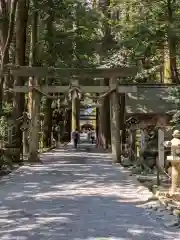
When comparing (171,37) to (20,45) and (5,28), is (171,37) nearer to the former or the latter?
(5,28)

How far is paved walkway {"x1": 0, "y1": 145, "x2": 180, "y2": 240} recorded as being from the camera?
8.02m

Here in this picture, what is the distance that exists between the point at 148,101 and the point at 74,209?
12393mm

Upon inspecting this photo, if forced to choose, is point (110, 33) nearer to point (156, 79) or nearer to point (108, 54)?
point (108, 54)

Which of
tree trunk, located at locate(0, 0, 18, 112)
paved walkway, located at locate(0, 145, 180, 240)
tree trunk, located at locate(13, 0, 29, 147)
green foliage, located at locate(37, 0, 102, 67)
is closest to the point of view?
paved walkway, located at locate(0, 145, 180, 240)

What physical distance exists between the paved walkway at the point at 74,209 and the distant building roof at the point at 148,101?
495 cm

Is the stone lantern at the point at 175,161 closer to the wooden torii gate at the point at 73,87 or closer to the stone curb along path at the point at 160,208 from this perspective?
the stone curb along path at the point at 160,208

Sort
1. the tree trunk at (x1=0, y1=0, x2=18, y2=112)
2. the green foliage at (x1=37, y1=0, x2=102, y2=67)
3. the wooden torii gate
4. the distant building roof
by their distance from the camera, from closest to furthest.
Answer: the tree trunk at (x1=0, y1=0, x2=18, y2=112) < the distant building roof < the wooden torii gate < the green foliage at (x1=37, y1=0, x2=102, y2=67)

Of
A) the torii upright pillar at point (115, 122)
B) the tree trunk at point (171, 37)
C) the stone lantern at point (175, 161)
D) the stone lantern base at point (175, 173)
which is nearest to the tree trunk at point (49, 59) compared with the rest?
the torii upright pillar at point (115, 122)

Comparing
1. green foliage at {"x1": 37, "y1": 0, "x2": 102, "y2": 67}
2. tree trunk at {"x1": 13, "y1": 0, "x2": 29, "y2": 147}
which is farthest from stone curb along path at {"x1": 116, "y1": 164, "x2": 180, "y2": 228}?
green foliage at {"x1": 37, "y1": 0, "x2": 102, "y2": 67}

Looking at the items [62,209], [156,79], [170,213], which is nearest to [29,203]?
[62,209]

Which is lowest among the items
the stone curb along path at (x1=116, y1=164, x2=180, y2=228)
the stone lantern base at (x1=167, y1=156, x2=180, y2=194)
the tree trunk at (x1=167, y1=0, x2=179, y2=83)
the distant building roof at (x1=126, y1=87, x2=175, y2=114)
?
the stone curb along path at (x1=116, y1=164, x2=180, y2=228)

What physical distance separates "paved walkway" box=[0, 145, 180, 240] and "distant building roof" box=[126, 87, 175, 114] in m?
4.95

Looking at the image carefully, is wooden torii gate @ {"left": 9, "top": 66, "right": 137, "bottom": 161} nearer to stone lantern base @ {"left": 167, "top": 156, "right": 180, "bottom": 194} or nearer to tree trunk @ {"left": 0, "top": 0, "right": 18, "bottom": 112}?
tree trunk @ {"left": 0, "top": 0, "right": 18, "bottom": 112}

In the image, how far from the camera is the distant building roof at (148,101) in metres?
21.4
